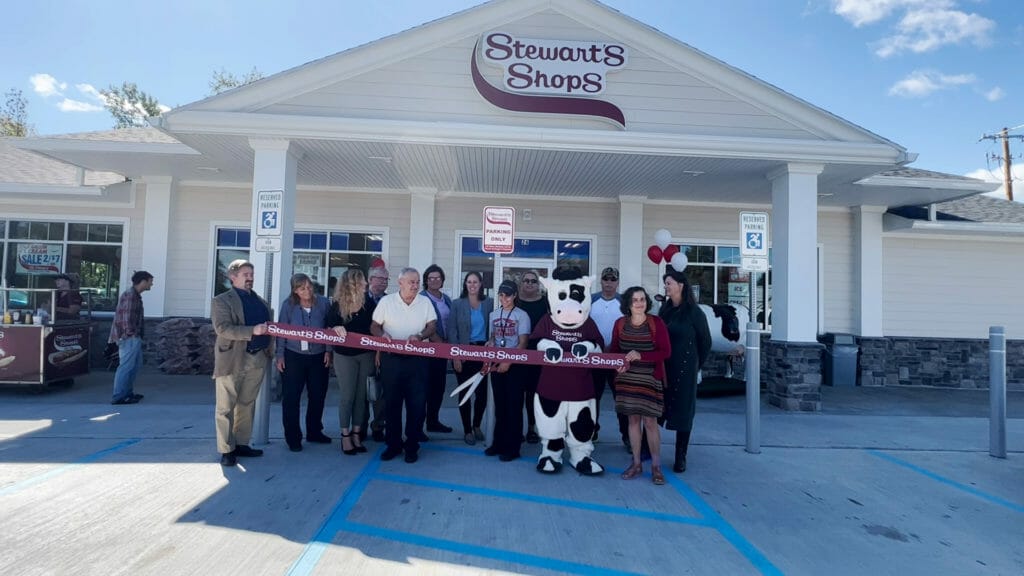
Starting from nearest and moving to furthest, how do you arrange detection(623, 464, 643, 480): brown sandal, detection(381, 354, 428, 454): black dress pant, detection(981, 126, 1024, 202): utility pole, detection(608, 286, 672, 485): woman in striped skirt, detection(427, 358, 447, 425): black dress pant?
detection(608, 286, 672, 485): woman in striped skirt < detection(623, 464, 643, 480): brown sandal < detection(381, 354, 428, 454): black dress pant < detection(427, 358, 447, 425): black dress pant < detection(981, 126, 1024, 202): utility pole

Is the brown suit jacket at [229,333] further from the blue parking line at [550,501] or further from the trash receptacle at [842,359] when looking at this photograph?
the trash receptacle at [842,359]

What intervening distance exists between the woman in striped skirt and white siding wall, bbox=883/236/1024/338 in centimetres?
930

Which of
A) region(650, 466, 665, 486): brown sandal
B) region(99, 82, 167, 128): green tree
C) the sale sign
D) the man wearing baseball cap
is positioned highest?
region(99, 82, 167, 128): green tree

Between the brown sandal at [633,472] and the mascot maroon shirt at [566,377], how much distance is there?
2.42ft

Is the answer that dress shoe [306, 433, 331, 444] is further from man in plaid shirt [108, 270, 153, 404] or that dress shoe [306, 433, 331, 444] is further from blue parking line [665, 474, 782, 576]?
man in plaid shirt [108, 270, 153, 404]

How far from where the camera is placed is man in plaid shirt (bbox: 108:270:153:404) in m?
7.22

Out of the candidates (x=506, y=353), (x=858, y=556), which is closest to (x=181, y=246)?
(x=506, y=353)

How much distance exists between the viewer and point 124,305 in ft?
24.1

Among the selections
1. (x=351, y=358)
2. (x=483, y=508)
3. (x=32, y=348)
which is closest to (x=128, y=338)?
(x=32, y=348)

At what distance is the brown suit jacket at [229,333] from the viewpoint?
15.2ft

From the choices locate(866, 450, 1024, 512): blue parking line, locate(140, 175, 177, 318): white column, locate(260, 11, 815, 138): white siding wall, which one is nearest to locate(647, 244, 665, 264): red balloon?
locate(260, 11, 815, 138): white siding wall

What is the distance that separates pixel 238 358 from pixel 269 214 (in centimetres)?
155

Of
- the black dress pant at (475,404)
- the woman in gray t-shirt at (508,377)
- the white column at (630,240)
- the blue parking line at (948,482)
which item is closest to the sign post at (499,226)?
the woman in gray t-shirt at (508,377)

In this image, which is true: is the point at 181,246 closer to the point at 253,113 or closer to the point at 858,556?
the point at 253,113
